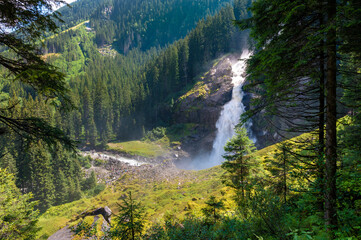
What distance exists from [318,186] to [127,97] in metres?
64.5

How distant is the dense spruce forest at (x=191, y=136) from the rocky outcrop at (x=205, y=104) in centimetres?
218

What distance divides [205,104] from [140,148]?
907 inches

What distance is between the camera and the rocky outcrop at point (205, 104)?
47.9m

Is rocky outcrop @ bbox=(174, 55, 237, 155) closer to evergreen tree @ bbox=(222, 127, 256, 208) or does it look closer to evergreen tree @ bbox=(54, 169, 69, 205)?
evergreen tree @ bbox=(54, 169, 69, 205)

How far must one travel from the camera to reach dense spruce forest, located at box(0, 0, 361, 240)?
181 inches

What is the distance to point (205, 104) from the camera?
5062 centimetres

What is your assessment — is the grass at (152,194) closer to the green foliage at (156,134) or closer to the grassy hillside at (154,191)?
the grassy hillside at (154,191)

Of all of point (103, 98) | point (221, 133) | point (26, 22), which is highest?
point (103, 98)

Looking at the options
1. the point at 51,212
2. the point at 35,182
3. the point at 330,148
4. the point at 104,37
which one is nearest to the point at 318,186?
the point at 330,148

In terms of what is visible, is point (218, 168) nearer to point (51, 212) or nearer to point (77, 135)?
point (51, 212)

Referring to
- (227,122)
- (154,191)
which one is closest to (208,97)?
(227,122)

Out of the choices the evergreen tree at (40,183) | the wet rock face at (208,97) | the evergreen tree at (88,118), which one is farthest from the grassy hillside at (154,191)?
the evergreen tree at (88,118)

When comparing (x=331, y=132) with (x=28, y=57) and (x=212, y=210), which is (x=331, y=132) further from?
(x=28, y=57)

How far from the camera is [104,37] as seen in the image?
149125 mm
